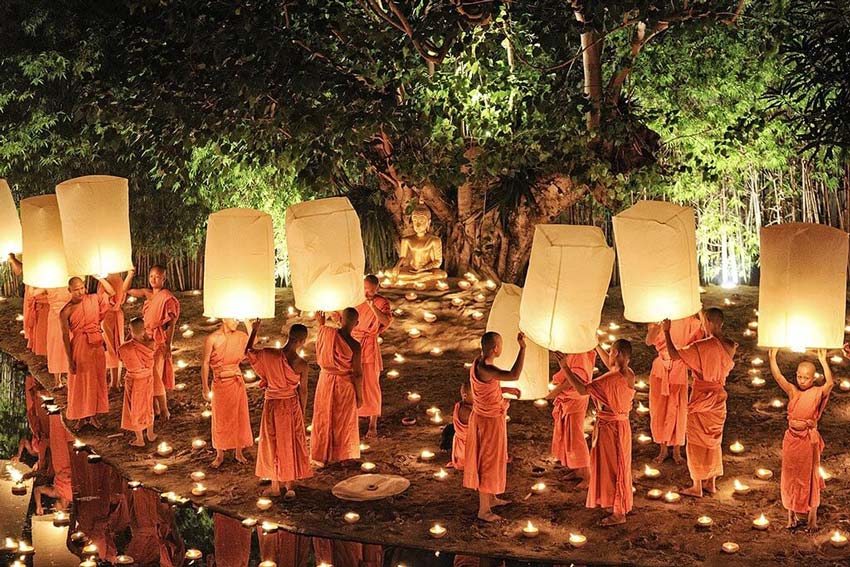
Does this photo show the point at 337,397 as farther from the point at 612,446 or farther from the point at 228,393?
the point at 612,446

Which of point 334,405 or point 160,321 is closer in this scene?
point 334,405

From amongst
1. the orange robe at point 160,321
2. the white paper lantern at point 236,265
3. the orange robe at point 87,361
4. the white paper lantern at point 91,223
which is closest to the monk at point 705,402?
the white paper lantern at point 236,265

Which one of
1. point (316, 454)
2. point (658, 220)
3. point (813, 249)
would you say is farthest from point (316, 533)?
point (813, 249)

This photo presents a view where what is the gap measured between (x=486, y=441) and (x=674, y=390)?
2.04 metres

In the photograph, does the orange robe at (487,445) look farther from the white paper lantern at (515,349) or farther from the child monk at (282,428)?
the child monk at (282,428)

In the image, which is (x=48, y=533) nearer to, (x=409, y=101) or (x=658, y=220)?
(x=658, y=220)

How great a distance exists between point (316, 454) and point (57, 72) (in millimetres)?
9202

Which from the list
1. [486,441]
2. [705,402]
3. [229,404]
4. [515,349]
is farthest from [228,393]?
[705,402]

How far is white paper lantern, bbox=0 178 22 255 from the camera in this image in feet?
43.4

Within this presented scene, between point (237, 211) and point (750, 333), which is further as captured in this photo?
point (750, 333)

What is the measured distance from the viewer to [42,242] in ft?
39.1

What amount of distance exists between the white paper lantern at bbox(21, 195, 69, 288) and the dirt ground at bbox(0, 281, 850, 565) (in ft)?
4.43

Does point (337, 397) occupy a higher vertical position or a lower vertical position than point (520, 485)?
higher

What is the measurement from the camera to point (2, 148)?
16453mm
